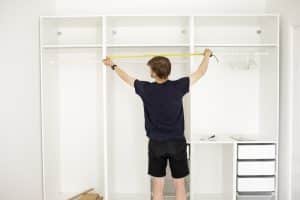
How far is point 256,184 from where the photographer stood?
437 cm

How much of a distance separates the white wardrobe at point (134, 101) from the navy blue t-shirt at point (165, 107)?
1072mm

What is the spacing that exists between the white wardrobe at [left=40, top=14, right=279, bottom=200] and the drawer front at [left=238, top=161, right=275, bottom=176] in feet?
0.87

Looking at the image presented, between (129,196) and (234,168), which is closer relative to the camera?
(234,168)

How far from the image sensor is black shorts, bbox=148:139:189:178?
11.6ft

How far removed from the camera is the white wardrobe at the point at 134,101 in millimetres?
4707

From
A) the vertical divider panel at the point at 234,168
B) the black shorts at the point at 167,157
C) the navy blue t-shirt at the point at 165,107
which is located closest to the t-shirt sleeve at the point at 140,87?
the navy blue t-shirt at the point at 165,107

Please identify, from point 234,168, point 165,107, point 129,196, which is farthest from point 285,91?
point 129,196

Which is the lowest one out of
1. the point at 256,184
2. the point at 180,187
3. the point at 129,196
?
the point at 129,196

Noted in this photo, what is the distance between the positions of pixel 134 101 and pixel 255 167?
62.0 inches

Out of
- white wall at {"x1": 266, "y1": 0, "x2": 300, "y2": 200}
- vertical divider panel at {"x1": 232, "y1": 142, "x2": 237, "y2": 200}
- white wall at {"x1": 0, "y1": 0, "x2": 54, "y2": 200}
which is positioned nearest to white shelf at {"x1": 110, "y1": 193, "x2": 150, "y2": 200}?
white wall at {"x1": 0, "y1": 0, "x2": 54, "y2": 200}

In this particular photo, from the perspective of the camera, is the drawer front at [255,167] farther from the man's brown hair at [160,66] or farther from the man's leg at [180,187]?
the man's brown hair at [160,66]

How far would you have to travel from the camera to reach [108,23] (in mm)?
4641

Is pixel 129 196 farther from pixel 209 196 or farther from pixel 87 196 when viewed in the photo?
pixel 209 196

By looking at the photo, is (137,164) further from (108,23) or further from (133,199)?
(108,23)
